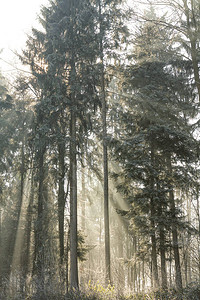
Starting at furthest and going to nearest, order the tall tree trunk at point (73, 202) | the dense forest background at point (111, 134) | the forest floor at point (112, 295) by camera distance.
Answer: the tall tree trunk at point (73, 202)
the dense forest background at point (111, 134)
the forest floor at point (112, 295)

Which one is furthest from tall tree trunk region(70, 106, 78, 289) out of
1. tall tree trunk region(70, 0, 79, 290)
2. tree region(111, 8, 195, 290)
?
tree region(111, 8, 195, 290)

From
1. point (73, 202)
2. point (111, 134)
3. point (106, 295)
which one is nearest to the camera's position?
point (106, 295)

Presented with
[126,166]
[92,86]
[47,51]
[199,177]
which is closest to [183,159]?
[199,177]

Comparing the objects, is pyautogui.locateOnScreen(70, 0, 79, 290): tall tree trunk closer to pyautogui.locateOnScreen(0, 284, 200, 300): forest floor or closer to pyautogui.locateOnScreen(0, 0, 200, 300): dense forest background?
pyautogui.locateOnScreen(0, 0, 200, 300): dense forest background

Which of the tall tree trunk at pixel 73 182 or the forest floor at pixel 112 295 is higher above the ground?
the tall tree trunk at pixel 73 182

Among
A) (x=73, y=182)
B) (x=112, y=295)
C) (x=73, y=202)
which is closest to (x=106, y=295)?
(x=112, y=295)

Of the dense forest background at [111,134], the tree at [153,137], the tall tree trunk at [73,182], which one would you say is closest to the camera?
the dense forest background at [111,134]

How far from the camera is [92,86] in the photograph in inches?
510

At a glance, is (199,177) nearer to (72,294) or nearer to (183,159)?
(183,159)

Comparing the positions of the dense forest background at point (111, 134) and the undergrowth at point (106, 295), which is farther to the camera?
the dense forest background at point (111, 134)

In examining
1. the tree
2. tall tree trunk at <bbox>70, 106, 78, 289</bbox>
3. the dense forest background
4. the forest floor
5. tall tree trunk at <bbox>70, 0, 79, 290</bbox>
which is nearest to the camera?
the forest floor

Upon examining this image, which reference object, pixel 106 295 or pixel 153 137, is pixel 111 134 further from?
pixel 106 295

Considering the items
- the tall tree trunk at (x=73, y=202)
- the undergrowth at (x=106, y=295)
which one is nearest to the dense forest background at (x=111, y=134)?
the tall tree trunk at (x=73, y=202)

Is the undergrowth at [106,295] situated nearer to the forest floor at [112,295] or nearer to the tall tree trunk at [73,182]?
the forest floor at [112,295]
